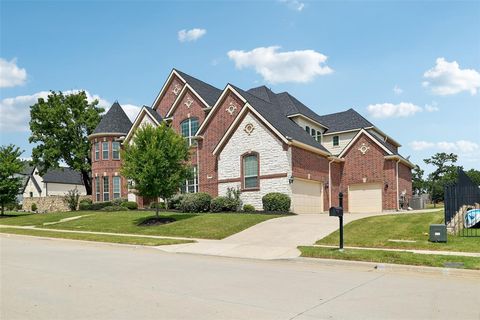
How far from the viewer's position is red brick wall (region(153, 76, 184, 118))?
38625 mm

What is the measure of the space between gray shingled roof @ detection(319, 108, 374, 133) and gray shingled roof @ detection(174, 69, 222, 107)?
10481 millimetres

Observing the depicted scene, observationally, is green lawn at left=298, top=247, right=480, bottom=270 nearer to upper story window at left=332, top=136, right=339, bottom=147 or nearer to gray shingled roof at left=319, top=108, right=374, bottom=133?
upper story window at left=332, top=136, right=339, bottom=147

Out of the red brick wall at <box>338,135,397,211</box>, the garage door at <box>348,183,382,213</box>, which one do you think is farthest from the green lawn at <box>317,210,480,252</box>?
the garage door at <box>348,183,382,213</box>

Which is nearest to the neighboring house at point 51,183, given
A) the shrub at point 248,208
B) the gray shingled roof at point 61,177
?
the gray shingled roof at point 61,177

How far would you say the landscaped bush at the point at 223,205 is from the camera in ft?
91.9

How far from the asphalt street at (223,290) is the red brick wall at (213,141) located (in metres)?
18.6

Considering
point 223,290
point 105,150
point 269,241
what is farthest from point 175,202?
point 223,290

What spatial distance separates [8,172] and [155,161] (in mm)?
21441

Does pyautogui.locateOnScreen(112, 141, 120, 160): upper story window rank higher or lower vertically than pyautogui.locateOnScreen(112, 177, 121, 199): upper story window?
higher

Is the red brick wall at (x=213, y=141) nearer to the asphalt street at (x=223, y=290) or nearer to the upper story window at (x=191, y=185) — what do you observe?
the upper story window at (x=191, y=185)

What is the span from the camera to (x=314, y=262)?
1277 cm

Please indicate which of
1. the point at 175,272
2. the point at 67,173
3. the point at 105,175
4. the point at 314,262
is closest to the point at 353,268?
the point at 314,262

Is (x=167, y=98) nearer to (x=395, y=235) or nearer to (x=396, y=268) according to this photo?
(x=395, y=235)

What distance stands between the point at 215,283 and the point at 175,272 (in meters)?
1.83
